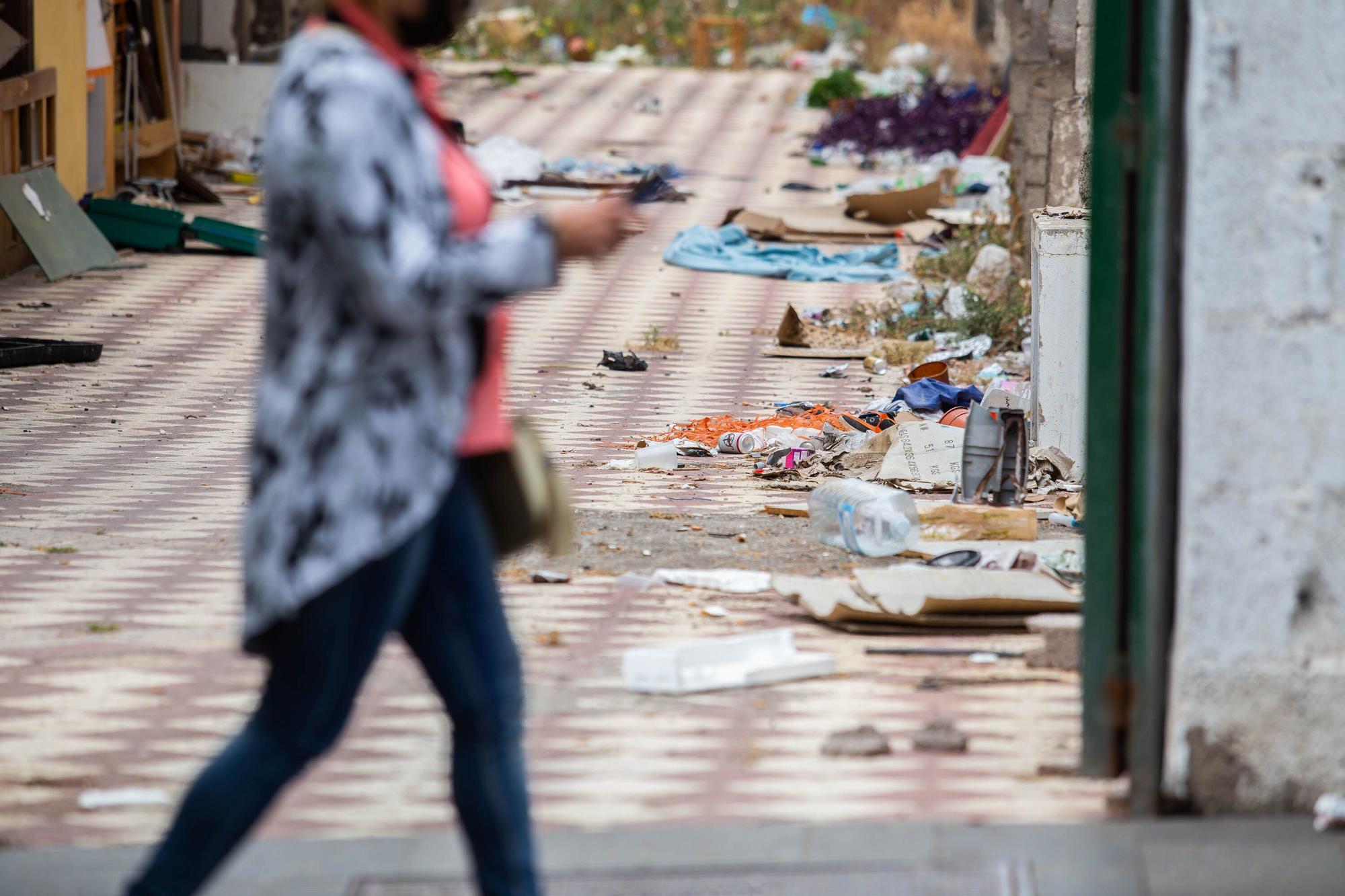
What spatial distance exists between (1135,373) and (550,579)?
2.54m

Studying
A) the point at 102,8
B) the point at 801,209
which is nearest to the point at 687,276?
the point at 801,209

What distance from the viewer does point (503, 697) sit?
2.64m

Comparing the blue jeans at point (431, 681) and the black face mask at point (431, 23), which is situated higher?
the black face mask at point (431, 23)

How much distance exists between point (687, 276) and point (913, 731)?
9.57 metres

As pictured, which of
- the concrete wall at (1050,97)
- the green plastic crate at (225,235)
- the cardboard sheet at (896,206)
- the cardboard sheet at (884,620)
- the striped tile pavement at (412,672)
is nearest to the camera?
the striped tile pavement at (412,672)

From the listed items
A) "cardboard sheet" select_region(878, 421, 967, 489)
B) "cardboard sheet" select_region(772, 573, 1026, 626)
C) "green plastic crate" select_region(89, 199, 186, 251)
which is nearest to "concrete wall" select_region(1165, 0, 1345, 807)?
"cardboard sheet" select_region(772, 573, 1026, 626)

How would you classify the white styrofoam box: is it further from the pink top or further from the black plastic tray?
the black plastic tray

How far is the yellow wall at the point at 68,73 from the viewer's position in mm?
12641

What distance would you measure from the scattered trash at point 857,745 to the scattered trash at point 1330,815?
0.87 meters

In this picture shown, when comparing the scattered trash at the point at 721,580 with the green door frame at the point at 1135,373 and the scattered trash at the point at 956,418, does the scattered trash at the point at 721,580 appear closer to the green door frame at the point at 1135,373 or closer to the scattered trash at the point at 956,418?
the green door frame at the point at 1135,373

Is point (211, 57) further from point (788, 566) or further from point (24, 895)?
point (24, 895)

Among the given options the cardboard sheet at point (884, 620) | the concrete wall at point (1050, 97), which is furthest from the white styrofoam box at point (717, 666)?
the concrete wall at point (1050, 97)

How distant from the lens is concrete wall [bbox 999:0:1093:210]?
9.77 m

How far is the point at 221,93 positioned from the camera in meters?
18.0
